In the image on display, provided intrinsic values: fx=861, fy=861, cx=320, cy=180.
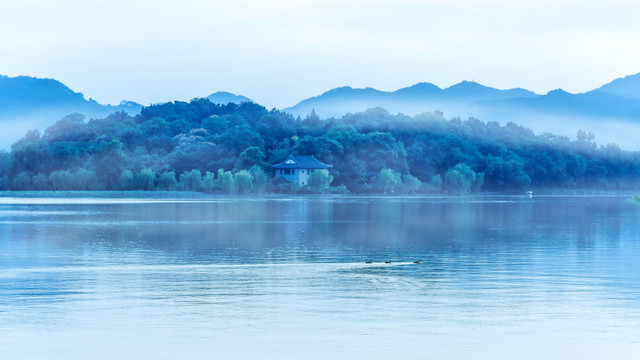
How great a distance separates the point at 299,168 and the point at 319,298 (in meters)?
80.2

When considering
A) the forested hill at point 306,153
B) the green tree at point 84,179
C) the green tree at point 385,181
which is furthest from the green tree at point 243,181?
the green tree at point 385,181

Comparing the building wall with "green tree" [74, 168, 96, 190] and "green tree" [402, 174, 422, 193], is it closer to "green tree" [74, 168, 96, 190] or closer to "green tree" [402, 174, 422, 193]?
"green tree" [402, 174, 422, 193]

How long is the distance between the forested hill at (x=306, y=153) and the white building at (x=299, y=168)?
1386 millimetres

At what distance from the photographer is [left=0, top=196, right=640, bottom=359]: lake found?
33.1 ft

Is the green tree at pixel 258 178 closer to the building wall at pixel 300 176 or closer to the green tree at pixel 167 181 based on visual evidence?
the building wall at pixel 300 176

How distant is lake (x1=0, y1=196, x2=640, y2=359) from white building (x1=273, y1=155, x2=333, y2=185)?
66.1m

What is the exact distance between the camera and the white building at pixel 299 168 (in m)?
93.5

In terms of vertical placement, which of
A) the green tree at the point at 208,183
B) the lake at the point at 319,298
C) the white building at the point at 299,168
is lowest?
the lake at the point at 319,298

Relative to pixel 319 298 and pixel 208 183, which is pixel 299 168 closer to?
pixel 208 183

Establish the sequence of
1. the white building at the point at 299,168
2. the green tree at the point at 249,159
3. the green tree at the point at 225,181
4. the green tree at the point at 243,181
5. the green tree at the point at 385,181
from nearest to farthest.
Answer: the green tree at the point at 225,181
the green tree at the point at 243,181
the green tree at the point at 249,159
the green tree at the point at 385,181
the white building at the point at 299,168

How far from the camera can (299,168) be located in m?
93.8

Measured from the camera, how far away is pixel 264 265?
63.0 ft

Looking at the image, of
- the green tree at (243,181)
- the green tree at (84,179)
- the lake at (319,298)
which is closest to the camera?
the lake at (319,298)

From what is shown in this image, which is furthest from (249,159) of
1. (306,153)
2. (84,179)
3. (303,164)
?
(84,179)
